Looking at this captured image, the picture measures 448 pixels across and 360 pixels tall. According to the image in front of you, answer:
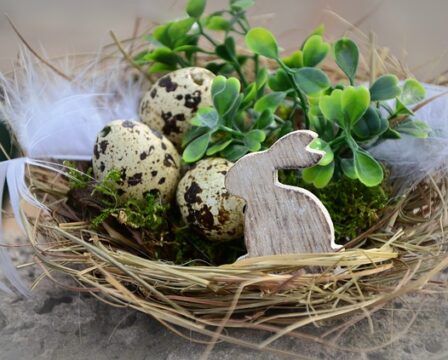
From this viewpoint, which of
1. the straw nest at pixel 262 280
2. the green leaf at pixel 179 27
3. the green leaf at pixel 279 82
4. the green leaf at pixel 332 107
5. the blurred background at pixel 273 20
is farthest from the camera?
the blurred background at pixel 273 20

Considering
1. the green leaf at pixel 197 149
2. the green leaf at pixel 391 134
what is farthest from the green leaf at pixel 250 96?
the green leaf at pixel 391 134

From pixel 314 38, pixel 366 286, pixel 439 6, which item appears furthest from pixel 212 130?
pixel 439 6

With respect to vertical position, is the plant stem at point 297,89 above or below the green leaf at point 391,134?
above

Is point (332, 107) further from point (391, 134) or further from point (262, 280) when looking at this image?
point (262, 280)

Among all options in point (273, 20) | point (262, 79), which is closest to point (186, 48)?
point (262, 79)

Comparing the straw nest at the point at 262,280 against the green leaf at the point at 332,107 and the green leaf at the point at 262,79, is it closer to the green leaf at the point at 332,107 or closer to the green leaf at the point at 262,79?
the green leaf at the point at 332,107

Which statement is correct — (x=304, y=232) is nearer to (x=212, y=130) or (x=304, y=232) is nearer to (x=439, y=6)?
(x=212, y=130)
